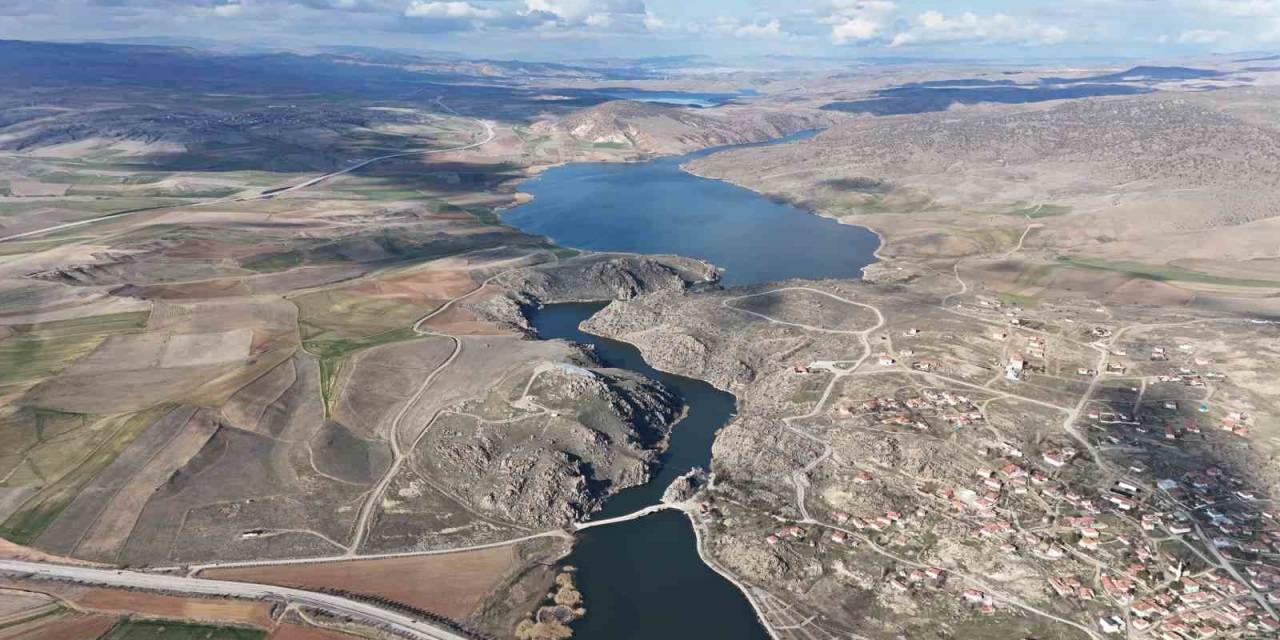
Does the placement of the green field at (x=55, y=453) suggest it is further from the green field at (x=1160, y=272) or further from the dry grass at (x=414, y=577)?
the green field at (x=1160, y=272)

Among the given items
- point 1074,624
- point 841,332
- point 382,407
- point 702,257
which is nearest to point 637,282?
point 702,257

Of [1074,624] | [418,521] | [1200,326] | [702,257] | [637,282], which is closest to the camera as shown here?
[1074,624]

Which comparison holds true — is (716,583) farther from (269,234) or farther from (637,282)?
(269,234)

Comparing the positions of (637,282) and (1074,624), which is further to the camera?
(637,282)

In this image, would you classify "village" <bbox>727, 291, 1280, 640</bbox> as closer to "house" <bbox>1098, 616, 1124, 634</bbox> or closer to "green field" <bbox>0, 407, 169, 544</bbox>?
"house" <bbox>1098, 616, 1124, 634</bbox>

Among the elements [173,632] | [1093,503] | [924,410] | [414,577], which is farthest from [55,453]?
[1093,503]

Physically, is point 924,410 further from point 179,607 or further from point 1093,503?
point 179,607

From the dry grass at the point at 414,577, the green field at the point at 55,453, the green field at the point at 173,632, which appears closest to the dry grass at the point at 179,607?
the green field at the point at 173,632
